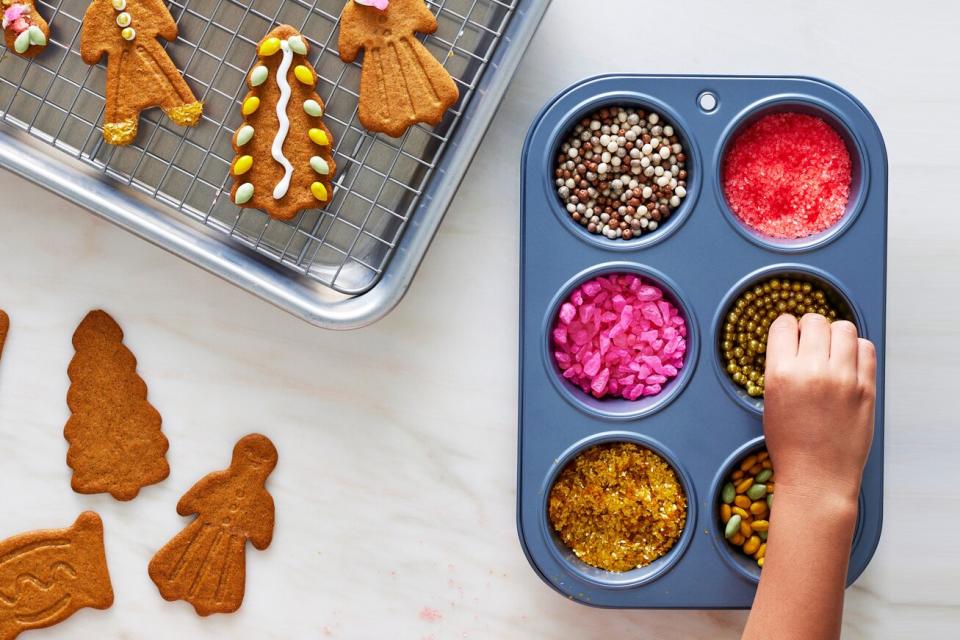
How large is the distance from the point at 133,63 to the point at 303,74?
0.24m

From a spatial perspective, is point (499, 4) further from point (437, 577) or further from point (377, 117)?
point (437, 577)

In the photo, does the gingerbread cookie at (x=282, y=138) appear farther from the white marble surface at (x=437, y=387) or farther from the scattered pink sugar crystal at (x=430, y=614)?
the scattered pink sugar crystal at (x=430, y=614)

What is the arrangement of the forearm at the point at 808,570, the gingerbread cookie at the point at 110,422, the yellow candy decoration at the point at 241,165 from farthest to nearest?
the gingerbread cookie at the point at 110,422 → the yellow candy decoration at the point at 241,165 → the forearm at the point at 808,570

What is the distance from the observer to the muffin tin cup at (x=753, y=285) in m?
1.16

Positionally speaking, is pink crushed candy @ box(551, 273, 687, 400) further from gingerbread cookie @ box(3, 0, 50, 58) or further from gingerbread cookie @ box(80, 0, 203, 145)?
gingerbread cookie @ box(3, 0, 50, 58)

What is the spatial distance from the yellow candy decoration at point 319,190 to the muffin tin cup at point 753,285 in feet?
1.88

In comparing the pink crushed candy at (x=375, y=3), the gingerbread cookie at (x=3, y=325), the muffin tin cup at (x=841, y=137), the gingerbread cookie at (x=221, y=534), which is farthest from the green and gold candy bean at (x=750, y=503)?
the gingerbread cookie at (x=3, y=325)

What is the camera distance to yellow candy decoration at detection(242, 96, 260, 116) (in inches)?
47.4

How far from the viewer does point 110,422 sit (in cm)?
138

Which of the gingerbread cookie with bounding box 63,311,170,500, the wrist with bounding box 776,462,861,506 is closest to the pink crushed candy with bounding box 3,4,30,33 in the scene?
the gingerbread cookie with bounding box 63,311,170,500

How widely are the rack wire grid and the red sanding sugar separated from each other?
1.29 feet

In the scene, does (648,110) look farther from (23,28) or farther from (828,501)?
(23,28)

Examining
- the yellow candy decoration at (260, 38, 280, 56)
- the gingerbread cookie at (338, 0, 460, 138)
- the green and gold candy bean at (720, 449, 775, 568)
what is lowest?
the green and gold candy bean at (720, 449, 775, 568)

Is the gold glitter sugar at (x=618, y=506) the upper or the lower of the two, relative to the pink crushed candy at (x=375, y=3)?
lower
